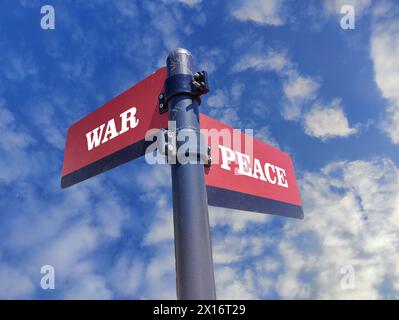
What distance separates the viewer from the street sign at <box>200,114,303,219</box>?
2973 millimetres

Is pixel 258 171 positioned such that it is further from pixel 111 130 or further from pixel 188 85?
pixel 111 130

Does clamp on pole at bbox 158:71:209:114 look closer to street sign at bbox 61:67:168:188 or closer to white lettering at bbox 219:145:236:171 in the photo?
street sign at bbox 61:67:168:188

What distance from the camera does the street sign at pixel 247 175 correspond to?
2.97 m

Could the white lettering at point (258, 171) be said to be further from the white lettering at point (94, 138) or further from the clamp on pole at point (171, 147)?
the white lettering at point (94, 138)

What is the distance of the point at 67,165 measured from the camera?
140 inches

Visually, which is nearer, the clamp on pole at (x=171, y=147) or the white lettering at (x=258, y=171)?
the clamp on pole at (x=171, y=147)

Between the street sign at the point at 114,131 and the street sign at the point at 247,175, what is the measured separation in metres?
0.46

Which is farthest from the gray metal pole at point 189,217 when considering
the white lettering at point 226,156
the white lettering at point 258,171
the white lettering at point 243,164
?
the white lettering at point 258,171

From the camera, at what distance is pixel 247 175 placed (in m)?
3.33

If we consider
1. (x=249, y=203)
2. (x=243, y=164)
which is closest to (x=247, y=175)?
(x=243, y=164)
